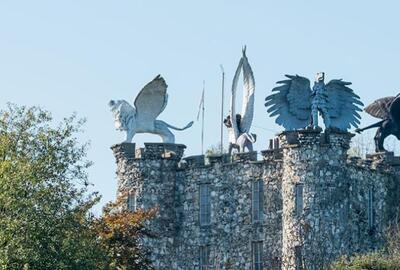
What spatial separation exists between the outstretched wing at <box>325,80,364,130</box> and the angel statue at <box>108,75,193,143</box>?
7874 millimetres

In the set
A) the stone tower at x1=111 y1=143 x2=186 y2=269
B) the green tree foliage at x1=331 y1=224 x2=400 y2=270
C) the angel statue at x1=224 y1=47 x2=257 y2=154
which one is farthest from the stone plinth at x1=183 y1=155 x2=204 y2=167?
the green tree foliage at x1=331 y1=224 x2=400 y2=270

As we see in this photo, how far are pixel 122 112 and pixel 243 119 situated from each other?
5.12 meters

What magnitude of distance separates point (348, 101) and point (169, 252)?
9.87m

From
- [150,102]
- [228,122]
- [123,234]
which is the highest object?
[150,102]

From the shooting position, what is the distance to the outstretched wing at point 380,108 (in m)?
97.4

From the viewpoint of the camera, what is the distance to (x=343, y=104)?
313 feet

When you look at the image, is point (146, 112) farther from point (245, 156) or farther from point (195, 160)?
point (245, 156)

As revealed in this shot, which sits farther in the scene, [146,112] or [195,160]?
[146,112]

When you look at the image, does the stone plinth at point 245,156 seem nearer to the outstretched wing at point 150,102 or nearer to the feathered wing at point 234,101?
the feathered wing at point 234,101

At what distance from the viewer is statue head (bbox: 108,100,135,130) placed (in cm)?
9888

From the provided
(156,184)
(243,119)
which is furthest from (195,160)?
(243,119)

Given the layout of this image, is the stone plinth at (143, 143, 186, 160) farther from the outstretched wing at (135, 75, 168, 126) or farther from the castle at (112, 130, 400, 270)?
the outstretched wing at (135, 75, 168, 126)

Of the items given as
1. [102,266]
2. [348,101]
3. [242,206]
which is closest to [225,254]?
[242,206]

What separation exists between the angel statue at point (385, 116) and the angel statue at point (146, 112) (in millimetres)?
8550
